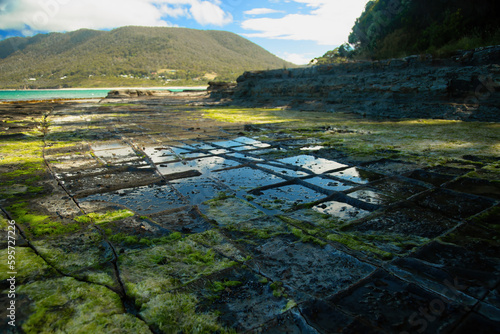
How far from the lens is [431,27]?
15.0 m

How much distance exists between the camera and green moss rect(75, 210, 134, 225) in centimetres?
272

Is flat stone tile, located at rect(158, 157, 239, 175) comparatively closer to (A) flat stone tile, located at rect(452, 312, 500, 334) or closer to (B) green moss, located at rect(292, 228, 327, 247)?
(B) green moss, located at rect(292, 228, 327, 247)

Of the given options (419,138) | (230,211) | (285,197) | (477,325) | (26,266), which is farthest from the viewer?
(419,138)

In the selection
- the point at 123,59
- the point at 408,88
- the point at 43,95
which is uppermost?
the point at 123,59

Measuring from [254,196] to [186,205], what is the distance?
0.84 m

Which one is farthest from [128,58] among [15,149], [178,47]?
[15,149]

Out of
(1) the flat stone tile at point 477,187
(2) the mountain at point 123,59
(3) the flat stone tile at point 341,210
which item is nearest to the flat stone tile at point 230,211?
(3) the flat stone tile at point 341,210

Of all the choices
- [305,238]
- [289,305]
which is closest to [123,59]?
[305,238]

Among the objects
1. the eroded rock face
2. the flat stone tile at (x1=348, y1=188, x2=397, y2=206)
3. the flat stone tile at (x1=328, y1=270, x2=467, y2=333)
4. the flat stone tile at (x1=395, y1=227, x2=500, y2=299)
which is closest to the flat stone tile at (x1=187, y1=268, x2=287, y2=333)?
the flat stone tile at (x1=328, y1=270, x2=467, y2=333)

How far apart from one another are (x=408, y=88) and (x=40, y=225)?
12057mm

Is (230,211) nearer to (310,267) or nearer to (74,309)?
(310,267)

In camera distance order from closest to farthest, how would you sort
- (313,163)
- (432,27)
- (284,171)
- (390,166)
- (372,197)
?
(372,197), (284,171), (390,166), (313,163), (432,27)

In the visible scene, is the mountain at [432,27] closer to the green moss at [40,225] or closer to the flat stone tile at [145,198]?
the flat stone tile at [145,198]

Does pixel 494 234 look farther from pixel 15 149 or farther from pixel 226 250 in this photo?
pixel 15 149
